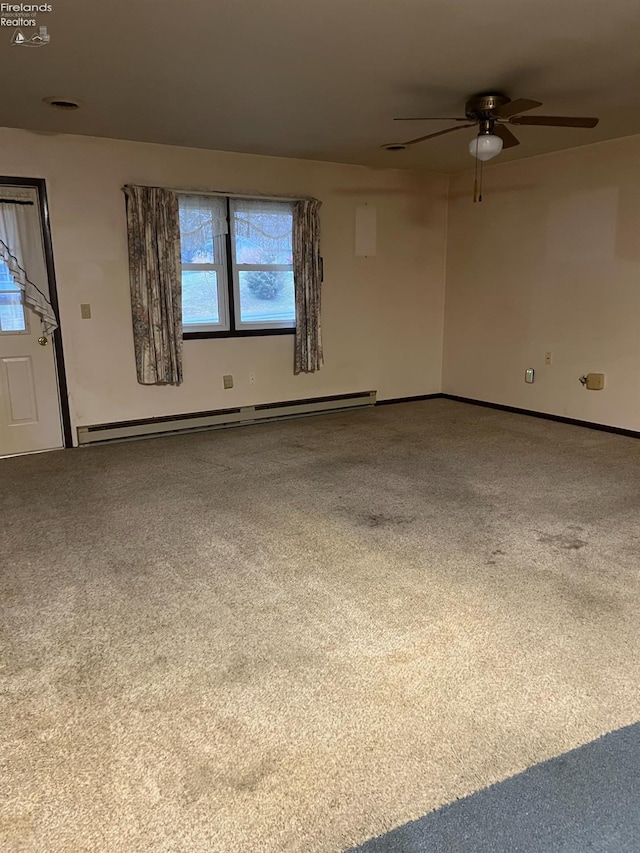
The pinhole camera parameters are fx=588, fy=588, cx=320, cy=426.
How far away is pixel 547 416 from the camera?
5.83 metres

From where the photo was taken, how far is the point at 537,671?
80.0 inches

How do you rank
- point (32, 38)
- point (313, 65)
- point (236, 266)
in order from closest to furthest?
1. point (32, 38)
2. point (313, 65)
3. point (236, 266)

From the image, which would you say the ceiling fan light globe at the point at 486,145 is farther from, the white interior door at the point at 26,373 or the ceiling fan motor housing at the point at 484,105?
the white interior door at the point at 26,373

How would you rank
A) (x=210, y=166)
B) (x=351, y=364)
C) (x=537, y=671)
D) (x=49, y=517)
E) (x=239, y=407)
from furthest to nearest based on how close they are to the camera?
(x=351, y=364), (x=239, y=407), (x=210, y=166), (x=49, y=517), (x=537, y=671)

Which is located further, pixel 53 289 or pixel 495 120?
pixel 53 289

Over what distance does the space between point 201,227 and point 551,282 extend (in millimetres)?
3315

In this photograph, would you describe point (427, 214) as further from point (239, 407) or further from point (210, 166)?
point (239, 407)

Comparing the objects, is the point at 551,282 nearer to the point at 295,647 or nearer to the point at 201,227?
the point at 201,227

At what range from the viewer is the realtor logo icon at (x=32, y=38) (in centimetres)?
274

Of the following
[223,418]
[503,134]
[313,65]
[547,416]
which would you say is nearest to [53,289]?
[223,418]

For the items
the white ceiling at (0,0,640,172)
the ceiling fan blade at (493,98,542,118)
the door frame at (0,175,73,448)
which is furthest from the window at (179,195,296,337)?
the ceiling fan blade at (493,98,542,118)

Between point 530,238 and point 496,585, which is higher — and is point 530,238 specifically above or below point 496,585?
above

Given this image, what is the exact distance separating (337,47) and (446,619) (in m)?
2.78

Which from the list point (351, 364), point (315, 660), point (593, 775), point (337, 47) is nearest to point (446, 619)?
point (315, 660)
